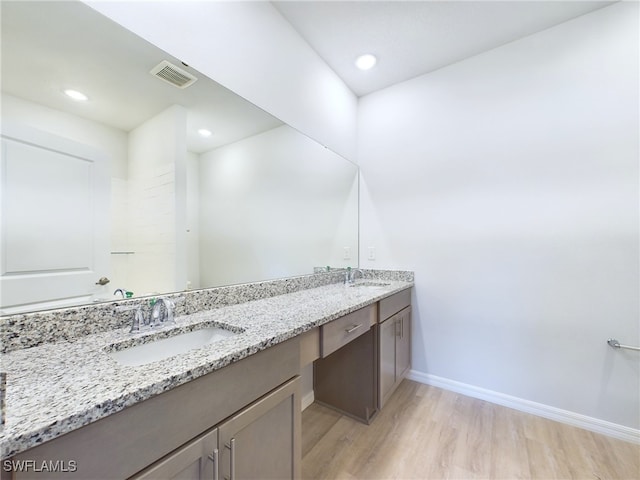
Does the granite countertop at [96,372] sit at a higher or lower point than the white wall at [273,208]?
lower

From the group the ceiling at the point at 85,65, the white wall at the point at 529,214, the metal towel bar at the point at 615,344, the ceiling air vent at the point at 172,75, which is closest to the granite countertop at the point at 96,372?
the ceiling at the point at 85,65

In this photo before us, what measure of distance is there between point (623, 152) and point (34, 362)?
9.55 ft

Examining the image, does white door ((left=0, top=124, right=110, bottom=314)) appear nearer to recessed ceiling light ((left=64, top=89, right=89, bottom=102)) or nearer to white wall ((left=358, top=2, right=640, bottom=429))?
recessed ceiling light ((left=64, top=89, right=89, bottom=102))

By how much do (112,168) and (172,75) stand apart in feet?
1.71

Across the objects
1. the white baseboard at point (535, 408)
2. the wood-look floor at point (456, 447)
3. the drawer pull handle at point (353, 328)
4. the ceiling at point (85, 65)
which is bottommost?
the wood-look floor at point (456, 447)

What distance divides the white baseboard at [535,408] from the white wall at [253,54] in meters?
2.14

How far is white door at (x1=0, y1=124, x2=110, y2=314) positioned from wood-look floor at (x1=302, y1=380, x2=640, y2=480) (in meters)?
1.42

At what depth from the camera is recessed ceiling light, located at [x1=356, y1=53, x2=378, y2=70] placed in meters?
2.14

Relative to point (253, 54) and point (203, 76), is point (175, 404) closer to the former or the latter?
point (203, 76)

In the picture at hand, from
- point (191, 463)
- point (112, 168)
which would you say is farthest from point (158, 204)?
point (191, 463)

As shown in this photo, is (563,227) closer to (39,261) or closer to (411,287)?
(411,287)

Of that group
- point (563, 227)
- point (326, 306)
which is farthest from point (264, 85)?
point (563, 227)

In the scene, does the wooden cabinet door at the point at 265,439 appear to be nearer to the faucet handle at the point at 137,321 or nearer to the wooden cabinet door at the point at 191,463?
the wooden cabinet door at the point at 191,463

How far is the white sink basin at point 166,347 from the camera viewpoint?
898 millimetres
